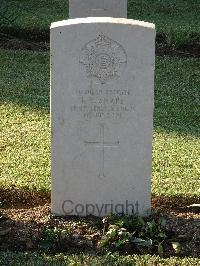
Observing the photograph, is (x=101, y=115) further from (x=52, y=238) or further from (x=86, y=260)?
(x=86, y=260)

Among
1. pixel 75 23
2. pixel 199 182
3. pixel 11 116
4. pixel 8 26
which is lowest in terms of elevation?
pixel 199 182

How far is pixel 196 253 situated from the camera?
482 cm

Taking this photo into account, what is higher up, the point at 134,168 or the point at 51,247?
the point at 134,168

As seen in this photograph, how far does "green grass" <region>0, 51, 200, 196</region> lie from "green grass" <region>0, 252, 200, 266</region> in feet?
3.99

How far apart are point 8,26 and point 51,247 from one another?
23.9 feet

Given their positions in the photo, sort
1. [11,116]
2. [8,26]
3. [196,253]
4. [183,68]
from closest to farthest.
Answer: [196,253] → [11,116] → [183,68] → [8,26]

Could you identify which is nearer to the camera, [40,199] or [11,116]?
[40,199]

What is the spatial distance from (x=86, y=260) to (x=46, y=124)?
10.5ft

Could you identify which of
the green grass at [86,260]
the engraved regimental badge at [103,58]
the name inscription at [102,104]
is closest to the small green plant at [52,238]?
the green grass at [86,260]

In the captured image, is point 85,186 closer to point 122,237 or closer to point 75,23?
point 122,237

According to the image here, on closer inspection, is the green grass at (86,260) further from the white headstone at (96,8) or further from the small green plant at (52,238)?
the white headstone at (96,8)

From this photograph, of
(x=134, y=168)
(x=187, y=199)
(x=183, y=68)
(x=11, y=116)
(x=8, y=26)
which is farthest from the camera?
(x=8, y=26)

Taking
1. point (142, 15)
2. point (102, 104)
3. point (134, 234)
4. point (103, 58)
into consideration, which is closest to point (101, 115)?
point (102, 104)

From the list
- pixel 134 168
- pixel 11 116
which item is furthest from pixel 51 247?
pixel 11 116
